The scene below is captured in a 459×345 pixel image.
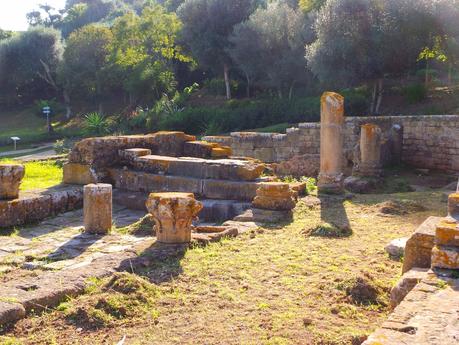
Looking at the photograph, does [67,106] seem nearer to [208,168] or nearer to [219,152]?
[219,152]

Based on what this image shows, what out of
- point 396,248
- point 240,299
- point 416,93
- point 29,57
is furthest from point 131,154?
point 29,57

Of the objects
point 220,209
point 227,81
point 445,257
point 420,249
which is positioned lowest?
point 220,209

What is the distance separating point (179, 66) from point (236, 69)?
27.3 ft

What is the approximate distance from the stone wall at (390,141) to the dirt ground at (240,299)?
9425 mm

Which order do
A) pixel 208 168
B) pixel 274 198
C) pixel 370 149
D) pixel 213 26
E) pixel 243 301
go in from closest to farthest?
pixel 243 301, pixel 274 198, pixel 208 168, pixel 370 149, pixel 213 26

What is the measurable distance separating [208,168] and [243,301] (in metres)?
5.37

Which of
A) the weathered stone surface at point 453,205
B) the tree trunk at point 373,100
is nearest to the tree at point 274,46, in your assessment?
the tree trunk at point 373,100

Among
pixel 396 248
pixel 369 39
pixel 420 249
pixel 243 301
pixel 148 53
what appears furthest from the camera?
pixel 148 53

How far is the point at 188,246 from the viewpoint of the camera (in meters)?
6.90

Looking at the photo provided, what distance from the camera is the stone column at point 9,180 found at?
9.08m

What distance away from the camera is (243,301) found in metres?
5.07

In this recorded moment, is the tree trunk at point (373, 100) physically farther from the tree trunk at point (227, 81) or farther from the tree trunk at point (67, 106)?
the tree trunk at point (67, 106)

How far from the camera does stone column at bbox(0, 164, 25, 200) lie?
9.08m

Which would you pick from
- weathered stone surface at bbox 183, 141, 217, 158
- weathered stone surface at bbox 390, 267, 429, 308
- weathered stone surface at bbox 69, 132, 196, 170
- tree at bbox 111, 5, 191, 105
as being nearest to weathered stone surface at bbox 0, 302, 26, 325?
weathered stone surface at bbox 390, 267, 429, 308
